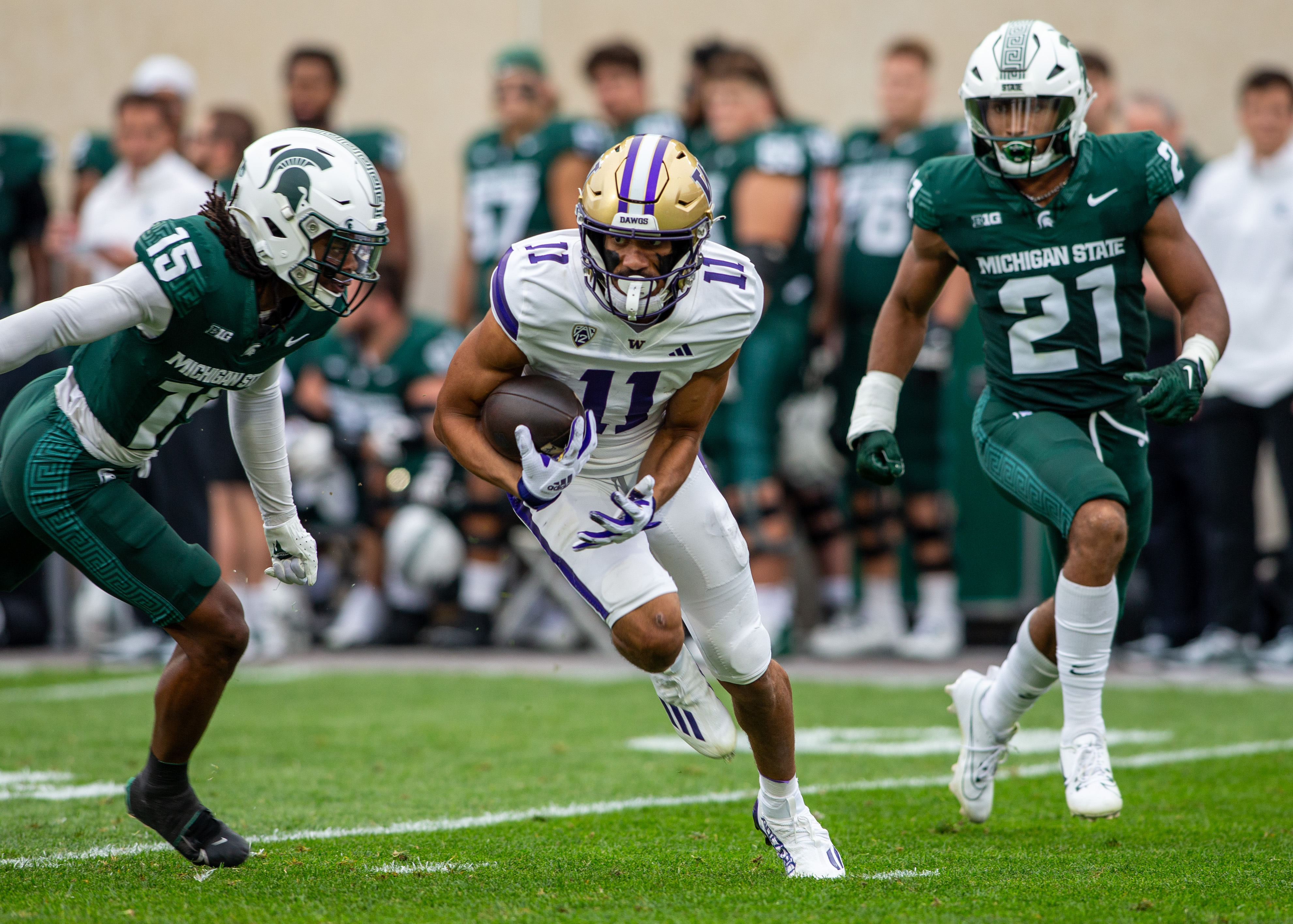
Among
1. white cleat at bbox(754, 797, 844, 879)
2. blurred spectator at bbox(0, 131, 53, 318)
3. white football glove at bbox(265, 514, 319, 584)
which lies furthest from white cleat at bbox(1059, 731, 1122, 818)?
blurred spectator at bbox(0, 131, 53, 318)

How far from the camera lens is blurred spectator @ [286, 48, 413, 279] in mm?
8125

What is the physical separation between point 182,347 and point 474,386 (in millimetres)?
655

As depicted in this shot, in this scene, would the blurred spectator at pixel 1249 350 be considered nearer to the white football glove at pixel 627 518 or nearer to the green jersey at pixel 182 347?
the white football glove at pixel 627 518

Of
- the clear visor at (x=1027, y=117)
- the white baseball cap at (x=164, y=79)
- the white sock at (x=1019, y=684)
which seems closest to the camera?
the clear visor at (x=1027, y=117)

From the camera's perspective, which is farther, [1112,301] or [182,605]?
[1112,301]

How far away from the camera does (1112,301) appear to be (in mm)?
4156

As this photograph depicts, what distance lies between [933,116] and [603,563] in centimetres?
721

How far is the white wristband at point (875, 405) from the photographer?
4.20 meters

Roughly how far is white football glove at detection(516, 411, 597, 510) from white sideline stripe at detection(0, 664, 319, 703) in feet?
10.8

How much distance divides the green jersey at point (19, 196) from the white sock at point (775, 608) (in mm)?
4103

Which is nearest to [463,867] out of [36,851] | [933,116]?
[36,851]

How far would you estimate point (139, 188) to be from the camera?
7.61 m

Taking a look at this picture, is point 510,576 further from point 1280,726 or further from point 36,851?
point 36,851

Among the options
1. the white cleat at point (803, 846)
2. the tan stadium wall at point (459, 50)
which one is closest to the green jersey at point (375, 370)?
the tan stadium wall at point (459, 50)
